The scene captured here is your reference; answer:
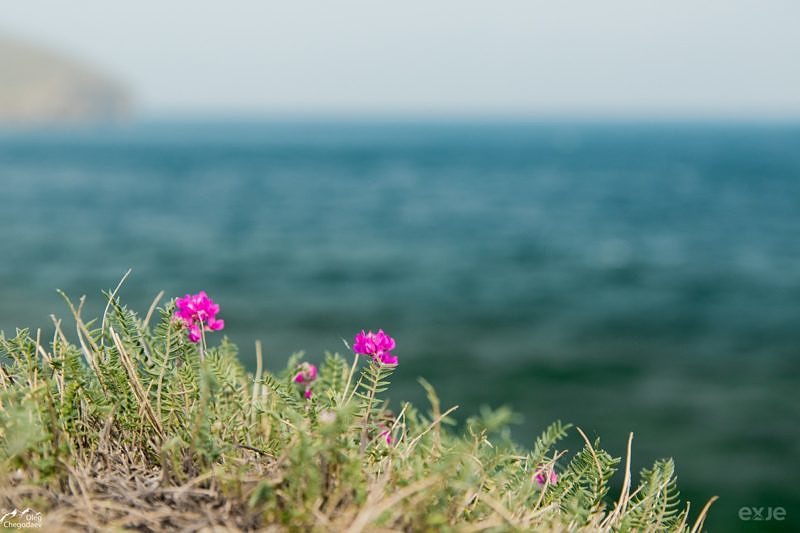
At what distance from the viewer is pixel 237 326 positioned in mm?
25266

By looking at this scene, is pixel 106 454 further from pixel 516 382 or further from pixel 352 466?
pixel 516 382

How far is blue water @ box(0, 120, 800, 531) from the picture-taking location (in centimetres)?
1869

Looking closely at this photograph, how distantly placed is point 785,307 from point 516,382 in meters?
13.7

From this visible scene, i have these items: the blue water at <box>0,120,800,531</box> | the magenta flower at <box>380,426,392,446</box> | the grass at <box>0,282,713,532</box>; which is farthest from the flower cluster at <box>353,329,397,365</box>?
the blue water at <box>0,120,800,531</box>

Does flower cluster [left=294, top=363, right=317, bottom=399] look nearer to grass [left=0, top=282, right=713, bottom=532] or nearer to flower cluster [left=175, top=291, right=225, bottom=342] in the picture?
grass [left=0, top=282, right=713, bottom=532]

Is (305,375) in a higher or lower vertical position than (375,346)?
lower

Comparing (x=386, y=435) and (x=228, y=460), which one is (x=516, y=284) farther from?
(x=228, y=460)

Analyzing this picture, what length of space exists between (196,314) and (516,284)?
95.8ft

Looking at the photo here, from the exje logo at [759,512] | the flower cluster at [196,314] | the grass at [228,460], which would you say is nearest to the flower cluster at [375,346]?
the grass at [228,460]

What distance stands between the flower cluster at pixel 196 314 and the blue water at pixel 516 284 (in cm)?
1229

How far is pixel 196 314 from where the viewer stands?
285 cm

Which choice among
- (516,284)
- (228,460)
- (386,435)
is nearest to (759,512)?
(386,435)

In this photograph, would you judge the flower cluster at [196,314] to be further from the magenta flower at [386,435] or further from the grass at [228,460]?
the magenta flower at [386,435]

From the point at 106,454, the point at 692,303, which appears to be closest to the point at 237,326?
the point at 692,303
